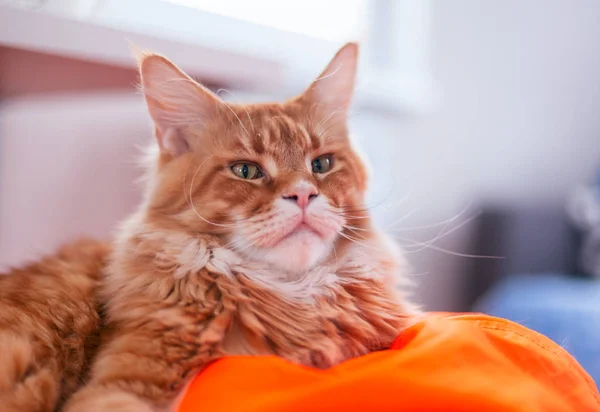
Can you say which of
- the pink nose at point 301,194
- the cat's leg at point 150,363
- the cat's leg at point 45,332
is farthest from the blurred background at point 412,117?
the cat's leg at point 150,363

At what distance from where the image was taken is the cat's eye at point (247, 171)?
3.74ft

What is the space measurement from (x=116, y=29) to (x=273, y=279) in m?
1.02

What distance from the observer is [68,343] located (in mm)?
1036

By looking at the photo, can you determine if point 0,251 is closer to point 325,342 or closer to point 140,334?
point 140,334

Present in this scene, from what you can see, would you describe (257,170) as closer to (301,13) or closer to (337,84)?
(337,84)

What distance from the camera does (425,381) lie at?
82 cm

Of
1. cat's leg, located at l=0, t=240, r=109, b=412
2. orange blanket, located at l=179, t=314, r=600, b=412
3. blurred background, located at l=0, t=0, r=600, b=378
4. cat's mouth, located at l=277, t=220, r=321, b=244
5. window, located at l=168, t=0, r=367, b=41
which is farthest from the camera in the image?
window, located at l=168, t=0, r=367, b=41

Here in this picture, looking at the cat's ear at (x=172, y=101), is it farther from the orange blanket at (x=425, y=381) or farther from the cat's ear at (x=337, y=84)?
the orange blanket at (x=425, y=381)

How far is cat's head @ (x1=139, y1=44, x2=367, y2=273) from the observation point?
41.9 inches

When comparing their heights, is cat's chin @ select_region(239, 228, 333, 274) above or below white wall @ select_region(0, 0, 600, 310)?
below

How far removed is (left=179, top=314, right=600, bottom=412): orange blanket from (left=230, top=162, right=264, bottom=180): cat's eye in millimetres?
380

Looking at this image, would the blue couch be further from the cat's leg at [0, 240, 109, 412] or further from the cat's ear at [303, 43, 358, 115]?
the cat's leg at [0, 240, 109, 412]

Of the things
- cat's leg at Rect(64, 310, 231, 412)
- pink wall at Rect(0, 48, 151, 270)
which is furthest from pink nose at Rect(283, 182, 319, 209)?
pink wall at Rect(0, 48, 151, 270)

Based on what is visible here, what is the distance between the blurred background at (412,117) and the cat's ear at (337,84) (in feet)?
1.46
